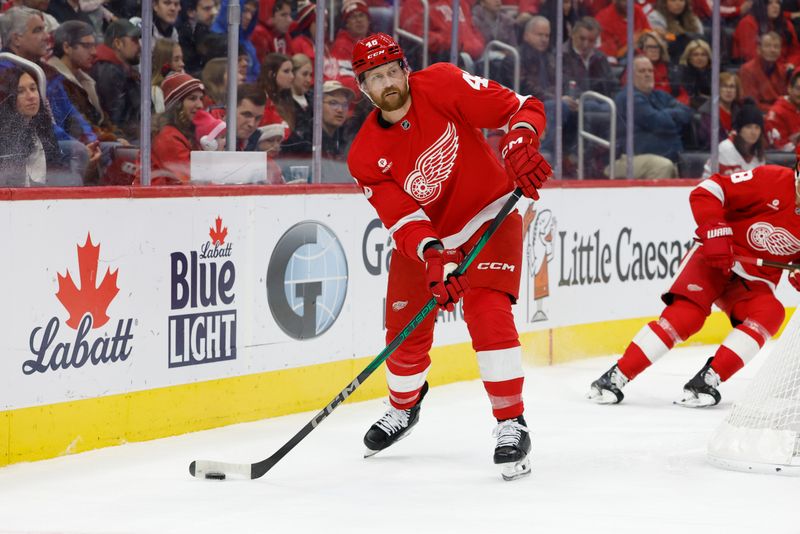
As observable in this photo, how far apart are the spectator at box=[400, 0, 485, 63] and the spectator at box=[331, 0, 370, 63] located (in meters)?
0.28

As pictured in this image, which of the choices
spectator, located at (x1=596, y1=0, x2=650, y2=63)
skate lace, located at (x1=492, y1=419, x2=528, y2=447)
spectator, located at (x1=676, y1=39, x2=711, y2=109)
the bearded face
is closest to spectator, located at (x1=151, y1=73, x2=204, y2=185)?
the bearded face

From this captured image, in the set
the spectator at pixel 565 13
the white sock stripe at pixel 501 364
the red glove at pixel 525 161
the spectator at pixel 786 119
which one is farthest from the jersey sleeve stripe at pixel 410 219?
the spectator at pixel 786 119

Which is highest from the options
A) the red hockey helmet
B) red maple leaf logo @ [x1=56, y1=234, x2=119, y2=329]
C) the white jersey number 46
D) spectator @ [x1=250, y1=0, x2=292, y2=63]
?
spectator @ [x1=250, y1=0, x2=292, y2=63]

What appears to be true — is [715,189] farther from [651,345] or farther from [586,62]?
[586,62]

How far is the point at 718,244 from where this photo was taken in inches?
176

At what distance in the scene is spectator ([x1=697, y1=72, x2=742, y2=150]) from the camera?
6.62 m

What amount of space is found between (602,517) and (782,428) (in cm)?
78

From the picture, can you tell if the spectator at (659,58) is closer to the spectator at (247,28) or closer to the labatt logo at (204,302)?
the spectator at (247,28)

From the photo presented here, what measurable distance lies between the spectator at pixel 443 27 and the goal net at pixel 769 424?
225 cm

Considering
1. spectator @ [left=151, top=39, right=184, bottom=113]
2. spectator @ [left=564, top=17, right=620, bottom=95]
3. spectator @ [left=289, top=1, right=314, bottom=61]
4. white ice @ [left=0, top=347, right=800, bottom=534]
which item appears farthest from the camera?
spectator @ [left=564, top=17, right=620, bottom=95]

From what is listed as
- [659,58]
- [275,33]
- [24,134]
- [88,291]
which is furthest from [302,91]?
[659,58]

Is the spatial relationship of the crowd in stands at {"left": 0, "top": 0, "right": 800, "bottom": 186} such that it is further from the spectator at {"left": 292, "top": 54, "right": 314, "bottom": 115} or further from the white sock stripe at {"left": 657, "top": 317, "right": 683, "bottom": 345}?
the white sock stripe at {"left": 657, "top": 317, "right": 683, "bottom": 345}

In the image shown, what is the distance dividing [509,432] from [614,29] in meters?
3.36

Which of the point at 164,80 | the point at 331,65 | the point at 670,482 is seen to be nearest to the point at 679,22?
the point at 331,65
